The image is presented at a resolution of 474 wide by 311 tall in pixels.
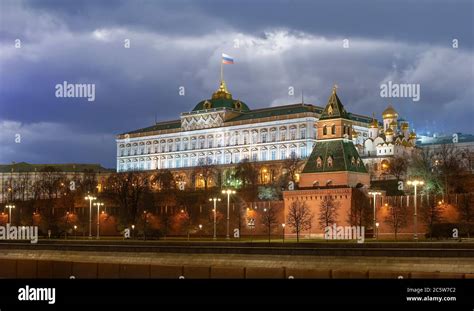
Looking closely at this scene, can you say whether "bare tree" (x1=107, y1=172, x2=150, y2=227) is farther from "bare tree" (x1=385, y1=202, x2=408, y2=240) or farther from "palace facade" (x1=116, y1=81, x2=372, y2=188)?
"palace facade" (x1=116, y1=81, x2=372, y2=188)

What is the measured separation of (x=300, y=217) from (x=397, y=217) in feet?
32.8

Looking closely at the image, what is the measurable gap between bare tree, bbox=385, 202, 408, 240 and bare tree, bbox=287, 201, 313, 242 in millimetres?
8172

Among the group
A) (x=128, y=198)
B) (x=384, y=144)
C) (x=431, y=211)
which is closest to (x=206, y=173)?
(x=384, y=144)

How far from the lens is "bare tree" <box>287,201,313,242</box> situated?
90.9m

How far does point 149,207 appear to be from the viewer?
116m

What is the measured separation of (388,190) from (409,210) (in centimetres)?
2272

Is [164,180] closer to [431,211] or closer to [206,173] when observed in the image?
[206,173]

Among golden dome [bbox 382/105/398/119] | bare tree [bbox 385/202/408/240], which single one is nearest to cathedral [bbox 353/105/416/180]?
golden dome [bbox 382/105/398/119]

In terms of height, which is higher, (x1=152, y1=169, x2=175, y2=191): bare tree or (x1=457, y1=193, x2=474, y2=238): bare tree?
(x1=152, y1=169, x2=175, y2=191): bare tree

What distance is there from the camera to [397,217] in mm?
88438
